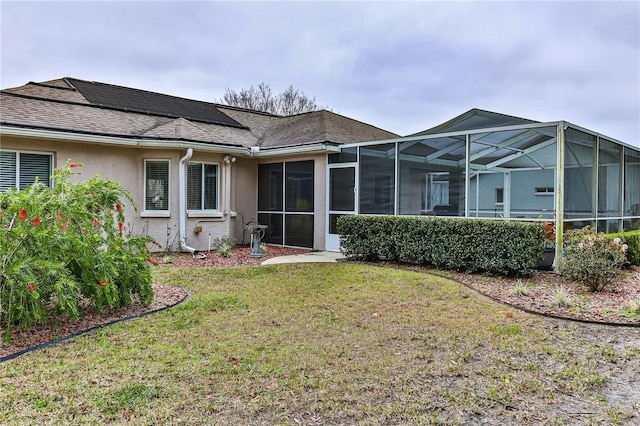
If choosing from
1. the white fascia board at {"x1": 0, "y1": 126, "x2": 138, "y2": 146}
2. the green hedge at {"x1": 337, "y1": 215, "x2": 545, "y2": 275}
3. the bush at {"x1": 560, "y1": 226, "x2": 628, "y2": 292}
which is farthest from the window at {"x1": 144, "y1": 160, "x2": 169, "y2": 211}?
the bush at {"x1": 560, "y1": 226, "x2": 628, "y2": 292}

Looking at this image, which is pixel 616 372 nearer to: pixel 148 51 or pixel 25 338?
pixel 25 338

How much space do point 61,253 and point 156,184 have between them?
284 inches

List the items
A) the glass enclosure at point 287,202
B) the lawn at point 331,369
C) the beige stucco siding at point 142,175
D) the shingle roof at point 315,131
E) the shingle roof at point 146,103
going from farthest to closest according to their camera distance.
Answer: the shingle roof at point 146,103, the shingle roof at point 315,131, the glass enclosure at point 287,202, the beige stucco siding at point 142,175, the lawn at point 331,369

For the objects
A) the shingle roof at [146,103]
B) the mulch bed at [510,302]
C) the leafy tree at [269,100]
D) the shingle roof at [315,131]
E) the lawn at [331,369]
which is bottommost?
the lawn at [331,369]

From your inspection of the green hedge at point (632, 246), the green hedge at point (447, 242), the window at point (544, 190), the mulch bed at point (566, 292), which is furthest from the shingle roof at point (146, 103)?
the green hedge at point (632, 246)

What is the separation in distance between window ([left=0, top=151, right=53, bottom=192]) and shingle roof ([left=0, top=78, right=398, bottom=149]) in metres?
0.80

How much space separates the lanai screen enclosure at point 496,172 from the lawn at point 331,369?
14.3ft

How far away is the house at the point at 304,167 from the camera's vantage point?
9922 mm

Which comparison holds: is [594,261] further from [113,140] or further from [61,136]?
[61,136]

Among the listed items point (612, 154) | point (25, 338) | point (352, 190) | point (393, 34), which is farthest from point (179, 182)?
point (612, 154)

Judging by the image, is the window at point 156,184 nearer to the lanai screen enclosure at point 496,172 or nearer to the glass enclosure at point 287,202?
the glass enclosure at point 287,202

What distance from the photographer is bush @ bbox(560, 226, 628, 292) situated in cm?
726

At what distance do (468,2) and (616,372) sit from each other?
999cm

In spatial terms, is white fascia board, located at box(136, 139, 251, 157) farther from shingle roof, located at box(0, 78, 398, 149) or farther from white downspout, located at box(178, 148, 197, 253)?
white downspout, located at box(178, 148, 197, 253)
